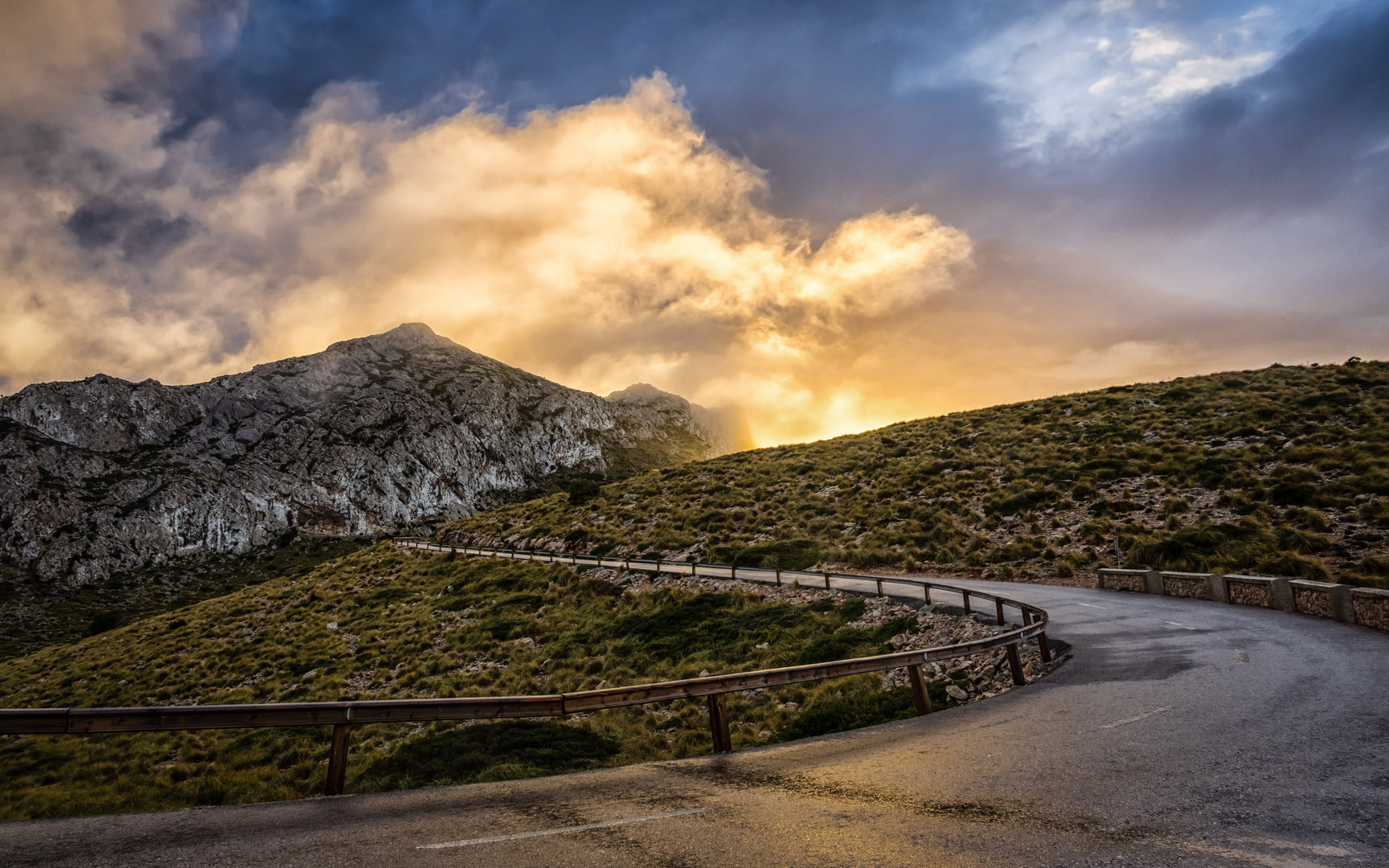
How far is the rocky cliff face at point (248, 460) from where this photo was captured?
116438 mm

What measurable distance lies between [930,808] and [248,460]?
172 metres

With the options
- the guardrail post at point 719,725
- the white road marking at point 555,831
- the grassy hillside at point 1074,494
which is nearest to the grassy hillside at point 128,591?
the grassy hillside at point 1074,494

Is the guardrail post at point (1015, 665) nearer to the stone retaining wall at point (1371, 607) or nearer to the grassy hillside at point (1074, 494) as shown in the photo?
the stone retaining wall at point (1371, 607)

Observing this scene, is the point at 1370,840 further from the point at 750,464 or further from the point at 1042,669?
the point at 750,464

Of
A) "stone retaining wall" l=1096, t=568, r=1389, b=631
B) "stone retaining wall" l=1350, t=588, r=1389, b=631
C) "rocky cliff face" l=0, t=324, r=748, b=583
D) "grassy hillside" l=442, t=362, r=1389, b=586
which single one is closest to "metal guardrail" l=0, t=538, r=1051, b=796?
"stone retaining wall" l=1350, t=588, r=1389, b=631

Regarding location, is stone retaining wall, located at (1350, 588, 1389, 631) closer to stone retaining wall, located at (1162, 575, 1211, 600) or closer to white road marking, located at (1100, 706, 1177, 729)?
stone retaining wall, located at (1162, 575, 1211, 600)

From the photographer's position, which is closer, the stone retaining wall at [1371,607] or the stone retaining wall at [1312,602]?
the stone retaining wall at [1371,607]

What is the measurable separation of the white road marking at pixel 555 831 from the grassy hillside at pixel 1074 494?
2668 cm

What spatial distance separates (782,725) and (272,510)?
149 m

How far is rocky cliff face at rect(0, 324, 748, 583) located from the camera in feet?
382

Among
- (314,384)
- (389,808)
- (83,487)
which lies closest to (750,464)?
(389,808)

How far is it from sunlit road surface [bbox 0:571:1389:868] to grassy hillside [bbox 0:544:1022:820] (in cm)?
586

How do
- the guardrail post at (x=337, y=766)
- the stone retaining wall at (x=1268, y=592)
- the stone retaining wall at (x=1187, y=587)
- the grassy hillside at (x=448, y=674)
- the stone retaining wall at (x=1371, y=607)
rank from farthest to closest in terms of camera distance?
the stone retaining wall at (x=1187, y=587)
the stone retaining wall at (x=1268, y=592)
the stone retaining wall at (x=1371, y=607)
the grassy hillside at (x=448, y=674)
the guardrail post at (x=337, y=766)

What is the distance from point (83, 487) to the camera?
12275 centimetres
